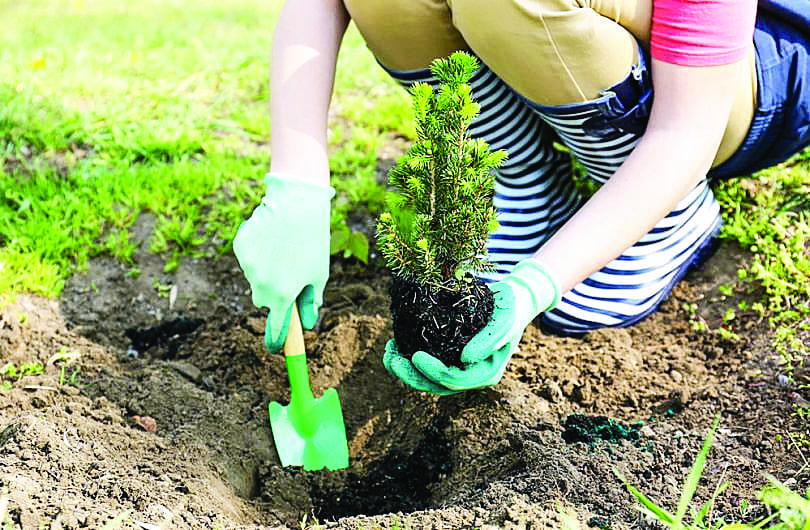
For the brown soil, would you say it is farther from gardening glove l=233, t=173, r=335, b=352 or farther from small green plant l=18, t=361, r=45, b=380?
gardening glove l=233, t=173, r=335, b=352

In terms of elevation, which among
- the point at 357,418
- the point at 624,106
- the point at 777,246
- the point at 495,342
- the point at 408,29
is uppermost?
the point at 408,29

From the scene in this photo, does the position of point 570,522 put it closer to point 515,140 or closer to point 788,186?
point 515,140

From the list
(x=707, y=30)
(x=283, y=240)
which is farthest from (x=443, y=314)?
(x=707, y=30)

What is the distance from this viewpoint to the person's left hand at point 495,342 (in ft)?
5.78

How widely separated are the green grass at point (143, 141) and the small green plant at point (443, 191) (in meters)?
1.04

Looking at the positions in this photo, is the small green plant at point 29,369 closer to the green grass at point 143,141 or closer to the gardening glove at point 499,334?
the green grass at point 143,141

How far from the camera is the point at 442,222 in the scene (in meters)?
1.66

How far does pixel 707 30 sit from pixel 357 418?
1276mm

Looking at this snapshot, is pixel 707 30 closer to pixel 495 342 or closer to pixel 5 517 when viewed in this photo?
pixel 495 342

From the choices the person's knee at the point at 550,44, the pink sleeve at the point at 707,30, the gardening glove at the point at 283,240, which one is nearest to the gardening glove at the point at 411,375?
the gardening glove at the point at 283,240

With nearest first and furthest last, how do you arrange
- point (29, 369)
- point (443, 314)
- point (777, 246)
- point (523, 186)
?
point (443, 314) < point (29, 369) < point (777, 246) < point (523, 186)

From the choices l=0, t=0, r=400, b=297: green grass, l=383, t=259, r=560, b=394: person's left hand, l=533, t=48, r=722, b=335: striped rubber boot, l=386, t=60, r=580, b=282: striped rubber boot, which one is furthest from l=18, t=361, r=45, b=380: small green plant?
l=533, t=48, r=722, b=335: striped rubber boot

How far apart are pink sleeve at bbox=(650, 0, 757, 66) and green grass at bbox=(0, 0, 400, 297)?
1.19 metres

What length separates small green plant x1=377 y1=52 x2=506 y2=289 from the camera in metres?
1.55
